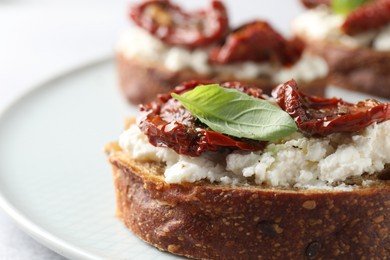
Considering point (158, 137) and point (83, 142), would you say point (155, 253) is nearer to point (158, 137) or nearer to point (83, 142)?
point (158, 137)

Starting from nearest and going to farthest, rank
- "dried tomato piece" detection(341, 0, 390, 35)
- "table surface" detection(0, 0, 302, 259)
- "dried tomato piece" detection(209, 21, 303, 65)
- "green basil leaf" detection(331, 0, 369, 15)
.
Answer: "dried tomato piece" detection(209, 21, 303, 65), "dried tomato piece" detection(341, 0, 390, 35), "green basil leaf" detection(331, 0, 369, 15), "table surface" detection(0, 0, 302, 259)

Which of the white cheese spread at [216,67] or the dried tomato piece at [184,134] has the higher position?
the dried tomato piece at [184,134]

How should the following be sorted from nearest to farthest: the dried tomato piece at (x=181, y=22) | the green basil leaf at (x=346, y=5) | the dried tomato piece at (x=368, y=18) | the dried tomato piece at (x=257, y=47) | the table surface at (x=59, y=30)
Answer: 1. the dried tomato piece at (x=257, y=47)
2. the dried tomato piece at (x=181, y=22)
3. the dried tomato piece at (x=368, y=18)
4. the green basil leaf at (x=346, y=5)
5. the table surface at (x=59, y=30)

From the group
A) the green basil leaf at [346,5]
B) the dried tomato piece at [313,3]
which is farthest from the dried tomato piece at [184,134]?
the dried tomato piece at [313,3]

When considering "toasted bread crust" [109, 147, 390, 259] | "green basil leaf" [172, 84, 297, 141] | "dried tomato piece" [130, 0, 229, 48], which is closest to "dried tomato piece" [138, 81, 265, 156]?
"green basil leaf" [172, 84, 297, 141]

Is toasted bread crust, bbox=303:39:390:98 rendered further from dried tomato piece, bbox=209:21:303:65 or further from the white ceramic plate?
dried tomato piece, bbox=209:21:303:65

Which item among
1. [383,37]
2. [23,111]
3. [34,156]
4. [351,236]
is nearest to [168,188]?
[351,236]

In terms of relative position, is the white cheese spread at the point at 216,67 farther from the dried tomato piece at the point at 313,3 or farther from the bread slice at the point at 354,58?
the dried tomato piece at the point at 313,3
